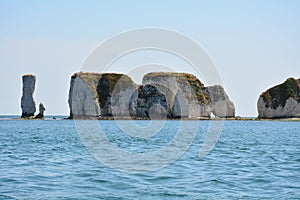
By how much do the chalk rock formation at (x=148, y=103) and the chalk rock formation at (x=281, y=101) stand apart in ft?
113

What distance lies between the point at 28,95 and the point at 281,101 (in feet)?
266

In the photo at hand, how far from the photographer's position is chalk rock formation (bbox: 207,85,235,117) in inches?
6363

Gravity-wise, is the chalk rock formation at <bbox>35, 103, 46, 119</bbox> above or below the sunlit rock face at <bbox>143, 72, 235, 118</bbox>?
below

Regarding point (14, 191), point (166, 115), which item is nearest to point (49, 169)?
point (14, 191)

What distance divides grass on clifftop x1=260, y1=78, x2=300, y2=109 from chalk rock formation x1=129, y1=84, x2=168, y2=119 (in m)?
35.3

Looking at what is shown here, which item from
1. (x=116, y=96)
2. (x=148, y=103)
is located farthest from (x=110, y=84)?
(x=148, y=103)

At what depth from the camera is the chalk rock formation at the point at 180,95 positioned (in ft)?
474

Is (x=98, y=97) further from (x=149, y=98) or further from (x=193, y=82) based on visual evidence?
(x=193, y=82)

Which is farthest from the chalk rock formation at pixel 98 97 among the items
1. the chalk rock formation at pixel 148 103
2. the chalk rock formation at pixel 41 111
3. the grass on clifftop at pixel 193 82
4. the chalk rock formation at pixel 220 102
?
the chalk rock formation at pixel 220 102

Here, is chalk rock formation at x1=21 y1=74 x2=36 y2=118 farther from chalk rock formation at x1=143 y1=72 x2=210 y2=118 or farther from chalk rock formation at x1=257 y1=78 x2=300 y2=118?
chalk rock formation at x1=257 y1=78 x2=300 y2=118

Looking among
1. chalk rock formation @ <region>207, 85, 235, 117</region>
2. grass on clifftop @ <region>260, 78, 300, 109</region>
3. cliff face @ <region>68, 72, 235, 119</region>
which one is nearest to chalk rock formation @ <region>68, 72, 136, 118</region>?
cliff face @ <region>68, 72, 235, 119</region>

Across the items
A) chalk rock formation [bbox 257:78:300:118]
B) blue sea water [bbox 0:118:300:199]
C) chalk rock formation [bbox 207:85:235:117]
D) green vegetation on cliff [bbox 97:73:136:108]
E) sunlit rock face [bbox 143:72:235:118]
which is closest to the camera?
blue sea water [bbox 0:118:300:199]

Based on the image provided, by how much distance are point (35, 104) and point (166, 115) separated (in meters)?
42.4

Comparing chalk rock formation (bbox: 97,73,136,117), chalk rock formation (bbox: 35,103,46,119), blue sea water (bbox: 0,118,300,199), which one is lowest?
blue sea water (bbox: 0,118,300,199)
